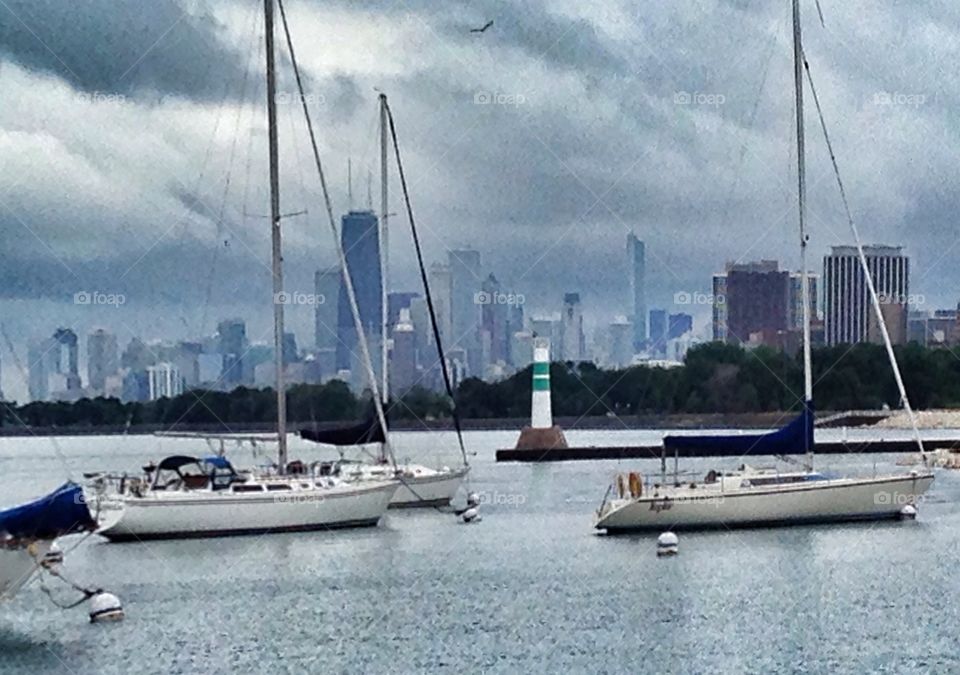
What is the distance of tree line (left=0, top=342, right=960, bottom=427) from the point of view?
591ft

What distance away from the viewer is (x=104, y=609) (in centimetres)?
3959

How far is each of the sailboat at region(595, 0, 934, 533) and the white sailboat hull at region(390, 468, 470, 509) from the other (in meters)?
9.62

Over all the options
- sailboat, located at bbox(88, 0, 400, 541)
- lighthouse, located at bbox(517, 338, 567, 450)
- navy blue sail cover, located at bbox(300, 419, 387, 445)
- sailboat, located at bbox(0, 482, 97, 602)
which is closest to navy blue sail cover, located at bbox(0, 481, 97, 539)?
sailboat, located at bbox(0, 482, 97, 602)

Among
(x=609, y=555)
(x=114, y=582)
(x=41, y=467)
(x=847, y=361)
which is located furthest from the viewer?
(x=847, y=361)

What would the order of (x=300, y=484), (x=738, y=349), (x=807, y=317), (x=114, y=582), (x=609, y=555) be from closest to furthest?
(x=114, y=582)
(x=609, y=555)
(x=300, y=484)
(x=807, y=317)
(x=738, y=349)

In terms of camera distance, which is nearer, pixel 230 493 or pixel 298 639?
pixel 298 639

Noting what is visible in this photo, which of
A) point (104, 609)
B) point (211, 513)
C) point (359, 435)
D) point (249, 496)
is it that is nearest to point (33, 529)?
point (104, 609)

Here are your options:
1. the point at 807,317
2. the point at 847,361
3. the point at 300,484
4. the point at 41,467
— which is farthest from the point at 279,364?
the point at 847,361

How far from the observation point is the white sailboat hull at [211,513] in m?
52.3

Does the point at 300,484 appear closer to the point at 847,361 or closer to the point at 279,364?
the point at 279,364

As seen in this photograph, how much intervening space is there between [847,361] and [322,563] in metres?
139

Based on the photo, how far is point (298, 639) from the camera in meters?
37.5

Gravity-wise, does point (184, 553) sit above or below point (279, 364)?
below

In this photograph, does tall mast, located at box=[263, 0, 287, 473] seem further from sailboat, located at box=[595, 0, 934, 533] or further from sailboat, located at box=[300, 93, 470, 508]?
sailboat, located at box=[595, 0, 934, 533]
